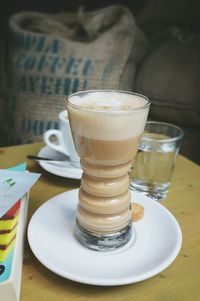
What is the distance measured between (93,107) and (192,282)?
216mm

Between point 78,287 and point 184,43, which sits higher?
point 184,43

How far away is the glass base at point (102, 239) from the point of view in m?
0.43

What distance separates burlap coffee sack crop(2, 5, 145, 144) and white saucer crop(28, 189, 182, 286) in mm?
→ 759

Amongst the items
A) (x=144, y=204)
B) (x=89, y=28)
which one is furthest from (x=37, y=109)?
(x=144, y=204)

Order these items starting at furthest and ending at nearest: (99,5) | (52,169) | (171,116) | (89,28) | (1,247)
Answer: (99,5) < (89,28) < (171,116) < (52,169) < (1,247)

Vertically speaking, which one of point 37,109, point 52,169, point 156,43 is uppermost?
point 156,43

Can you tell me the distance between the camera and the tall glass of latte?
15.1 inches

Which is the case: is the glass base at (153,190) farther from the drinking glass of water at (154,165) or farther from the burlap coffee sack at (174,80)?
the burlap coffee sack at (174,80)

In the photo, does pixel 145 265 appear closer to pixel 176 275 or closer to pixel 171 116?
pixel 176 275

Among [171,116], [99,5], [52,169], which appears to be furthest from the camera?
[99,5]

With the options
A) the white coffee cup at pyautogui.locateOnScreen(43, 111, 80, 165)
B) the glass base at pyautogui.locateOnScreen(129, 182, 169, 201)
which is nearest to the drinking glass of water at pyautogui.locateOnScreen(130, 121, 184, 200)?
the glass base at pyautogui.locateOnScreen(129, 182, 169, 201)

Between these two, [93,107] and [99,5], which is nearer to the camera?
[93,107]

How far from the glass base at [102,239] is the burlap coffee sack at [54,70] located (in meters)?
0.82

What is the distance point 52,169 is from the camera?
24.6 inches
